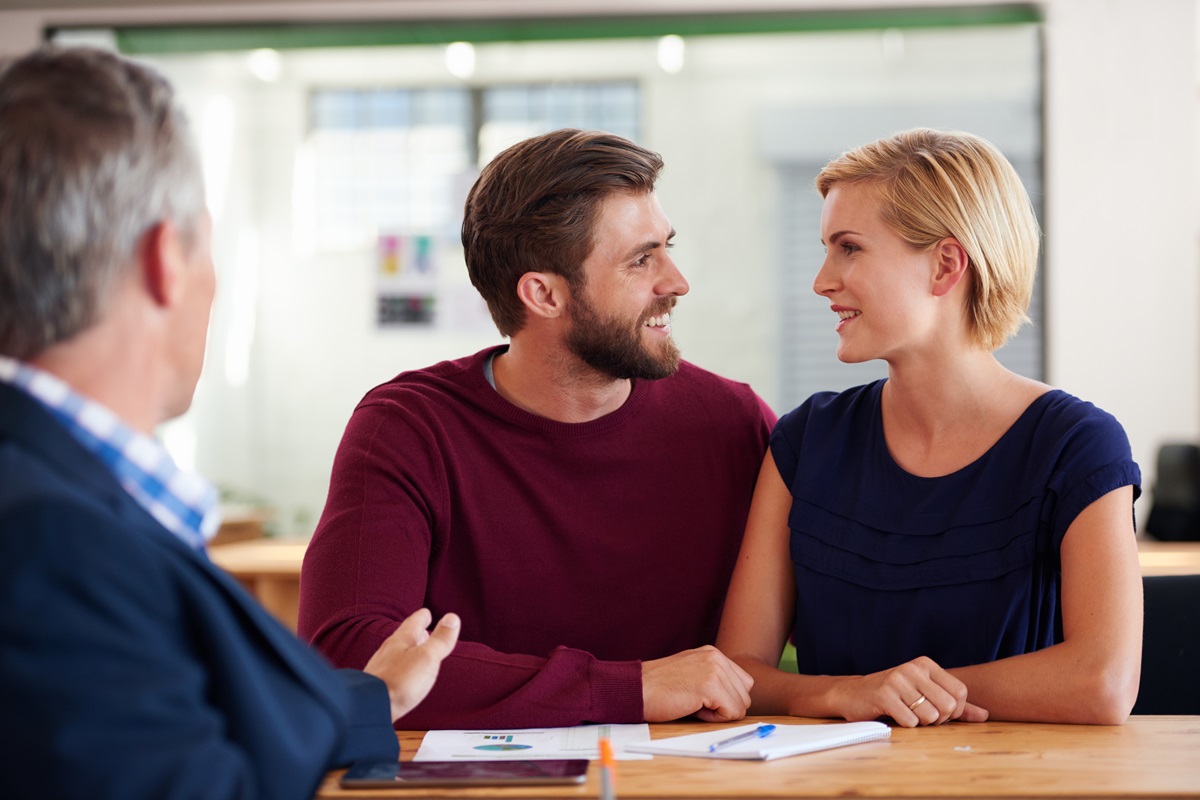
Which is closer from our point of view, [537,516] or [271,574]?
[537,516]

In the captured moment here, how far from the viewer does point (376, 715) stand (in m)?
1.27

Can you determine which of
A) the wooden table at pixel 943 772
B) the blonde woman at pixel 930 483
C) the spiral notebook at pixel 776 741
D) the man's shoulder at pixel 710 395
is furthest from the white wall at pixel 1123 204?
the spiral notebook at pixel 776 741

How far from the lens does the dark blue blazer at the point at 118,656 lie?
787mm

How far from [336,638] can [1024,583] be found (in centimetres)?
98

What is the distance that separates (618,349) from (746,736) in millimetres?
808

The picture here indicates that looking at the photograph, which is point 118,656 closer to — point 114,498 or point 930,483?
point 114,498

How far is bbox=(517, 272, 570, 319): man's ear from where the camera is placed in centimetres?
212

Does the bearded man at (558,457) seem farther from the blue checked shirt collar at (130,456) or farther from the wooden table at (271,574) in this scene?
the wooden table at (271,574)

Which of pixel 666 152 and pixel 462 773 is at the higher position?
pixel 666 152

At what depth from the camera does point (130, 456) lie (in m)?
0.93

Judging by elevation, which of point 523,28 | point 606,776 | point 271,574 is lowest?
point 271,574

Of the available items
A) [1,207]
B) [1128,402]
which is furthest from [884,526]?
[1128,402]

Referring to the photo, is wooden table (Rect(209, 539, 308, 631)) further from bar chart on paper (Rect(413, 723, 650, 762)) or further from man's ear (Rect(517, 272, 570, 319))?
bar chart on paper (Rect(413, 723, 650, 762))

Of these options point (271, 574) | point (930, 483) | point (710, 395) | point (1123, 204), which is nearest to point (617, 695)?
point (930, 483)
